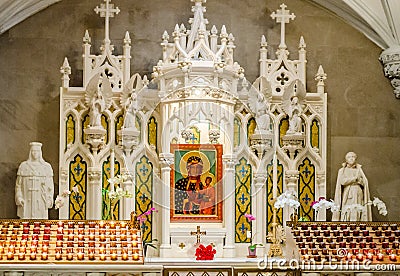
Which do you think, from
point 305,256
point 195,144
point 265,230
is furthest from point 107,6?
point 305,256

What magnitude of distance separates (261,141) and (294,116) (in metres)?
0.52

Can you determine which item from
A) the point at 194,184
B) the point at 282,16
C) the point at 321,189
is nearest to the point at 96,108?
the point at 194,184

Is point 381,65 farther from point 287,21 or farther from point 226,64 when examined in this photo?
point 226,64

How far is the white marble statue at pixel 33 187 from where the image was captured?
10.9 meters

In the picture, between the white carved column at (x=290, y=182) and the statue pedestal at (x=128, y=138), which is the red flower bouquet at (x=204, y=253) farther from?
the statue pedestal at (x=128, y=138)

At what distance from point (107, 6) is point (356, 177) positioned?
151 inches

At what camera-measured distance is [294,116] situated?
1135 centimetres

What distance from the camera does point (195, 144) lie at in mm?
11391

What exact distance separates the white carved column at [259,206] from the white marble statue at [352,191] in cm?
91

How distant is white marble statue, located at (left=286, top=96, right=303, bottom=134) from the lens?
11.3 meters

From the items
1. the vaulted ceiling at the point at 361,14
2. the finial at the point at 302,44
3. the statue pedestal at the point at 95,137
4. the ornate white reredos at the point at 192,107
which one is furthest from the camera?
the finial at the point at 302,44

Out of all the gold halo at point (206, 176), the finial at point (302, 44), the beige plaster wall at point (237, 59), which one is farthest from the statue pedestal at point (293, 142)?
the finial at point (302, 44)

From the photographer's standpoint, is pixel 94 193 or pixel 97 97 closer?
pixel 97 97

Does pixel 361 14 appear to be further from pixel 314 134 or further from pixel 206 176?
pixel 206 176
